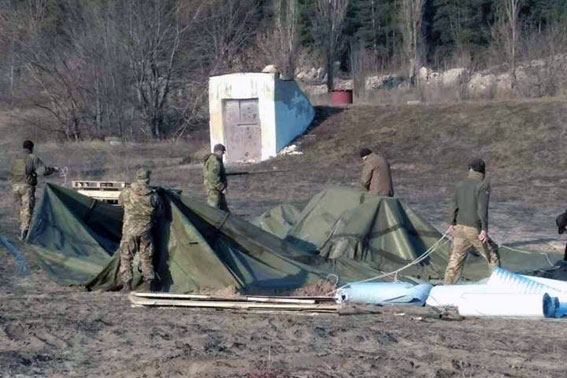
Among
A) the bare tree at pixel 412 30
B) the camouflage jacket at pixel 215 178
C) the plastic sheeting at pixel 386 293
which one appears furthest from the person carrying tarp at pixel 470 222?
the bare tree at pixel 412 30

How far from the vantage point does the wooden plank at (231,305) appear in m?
10.5

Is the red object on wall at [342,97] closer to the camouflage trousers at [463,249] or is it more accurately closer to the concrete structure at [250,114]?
the concrete structure at [250,114]

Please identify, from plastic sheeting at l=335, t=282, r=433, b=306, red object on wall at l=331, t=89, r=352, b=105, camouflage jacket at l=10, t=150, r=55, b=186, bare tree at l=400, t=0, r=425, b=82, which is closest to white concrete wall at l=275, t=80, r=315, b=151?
red object on wall at l=331, t=89, r=352, b=105

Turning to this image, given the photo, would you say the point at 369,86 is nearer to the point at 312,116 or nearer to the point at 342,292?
the point at 312,116

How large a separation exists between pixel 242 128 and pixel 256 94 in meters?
1.22

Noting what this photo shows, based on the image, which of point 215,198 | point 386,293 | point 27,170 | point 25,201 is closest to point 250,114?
point 215,198

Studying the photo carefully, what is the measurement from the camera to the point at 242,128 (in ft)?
111

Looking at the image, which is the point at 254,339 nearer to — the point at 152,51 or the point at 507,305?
the point at 507,305

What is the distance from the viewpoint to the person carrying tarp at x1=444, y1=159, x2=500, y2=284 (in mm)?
12367

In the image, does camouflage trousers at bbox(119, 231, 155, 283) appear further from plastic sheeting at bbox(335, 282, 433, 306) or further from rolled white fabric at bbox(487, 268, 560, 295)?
rolled white fabric at bbox(487, 268, 560, 295)

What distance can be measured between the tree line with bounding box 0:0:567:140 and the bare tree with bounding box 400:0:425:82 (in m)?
0.06

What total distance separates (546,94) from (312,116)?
1022 cm

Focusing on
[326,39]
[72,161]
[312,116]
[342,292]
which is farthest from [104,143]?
[342,292]

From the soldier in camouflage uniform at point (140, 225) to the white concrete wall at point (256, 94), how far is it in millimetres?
21193
